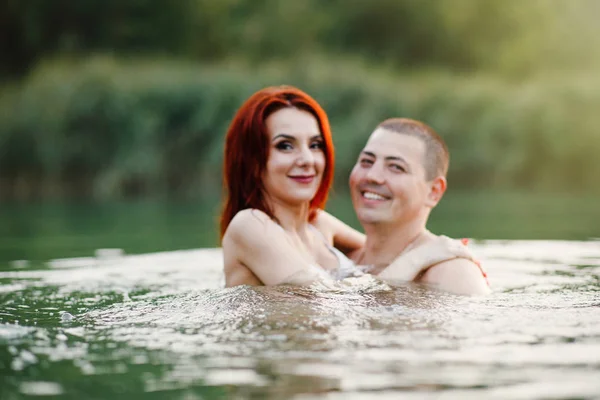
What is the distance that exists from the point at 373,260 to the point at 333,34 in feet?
98.1

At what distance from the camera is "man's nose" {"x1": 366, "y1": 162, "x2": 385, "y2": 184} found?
5527 millimetres

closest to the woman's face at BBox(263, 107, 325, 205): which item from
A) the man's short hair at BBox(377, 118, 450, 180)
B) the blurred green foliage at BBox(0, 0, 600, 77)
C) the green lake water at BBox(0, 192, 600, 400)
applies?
the man's short hair at BBox(377, 118, 450, 180)

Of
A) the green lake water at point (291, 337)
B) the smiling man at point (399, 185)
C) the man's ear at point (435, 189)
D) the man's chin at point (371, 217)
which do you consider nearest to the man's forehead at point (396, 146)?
the smiling man at point (399, 185)

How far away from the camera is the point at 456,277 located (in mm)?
5195

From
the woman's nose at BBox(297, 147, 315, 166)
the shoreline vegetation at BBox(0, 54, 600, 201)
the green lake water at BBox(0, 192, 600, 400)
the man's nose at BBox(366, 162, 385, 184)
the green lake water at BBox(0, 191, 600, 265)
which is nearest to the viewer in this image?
the green lake water at BBox(0, 192, 600, 400)

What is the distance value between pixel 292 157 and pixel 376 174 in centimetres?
54

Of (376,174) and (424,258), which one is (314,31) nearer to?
(376,174)

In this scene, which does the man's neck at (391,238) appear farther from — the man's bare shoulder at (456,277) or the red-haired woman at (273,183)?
the man's bare shoulder at (456,277)

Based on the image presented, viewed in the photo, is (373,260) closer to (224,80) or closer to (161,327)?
(161,327)

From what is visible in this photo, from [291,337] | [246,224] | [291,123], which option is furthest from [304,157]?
[291,337]

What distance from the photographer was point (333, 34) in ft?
115

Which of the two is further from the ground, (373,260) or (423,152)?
(423,152)

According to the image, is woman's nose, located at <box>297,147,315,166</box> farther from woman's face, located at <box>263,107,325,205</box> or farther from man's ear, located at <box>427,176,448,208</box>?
man's ear, located at <box>427,176,448,208</box>

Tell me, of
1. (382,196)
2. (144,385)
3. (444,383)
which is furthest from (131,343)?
(382,196)
